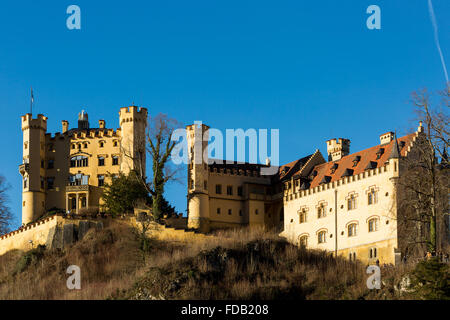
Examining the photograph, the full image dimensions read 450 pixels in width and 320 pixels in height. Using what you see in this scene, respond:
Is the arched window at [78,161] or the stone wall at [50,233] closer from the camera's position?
the stone wall at [50,233]

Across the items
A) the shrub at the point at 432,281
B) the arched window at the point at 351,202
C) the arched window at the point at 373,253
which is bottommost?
the shrub at the point at 432,281

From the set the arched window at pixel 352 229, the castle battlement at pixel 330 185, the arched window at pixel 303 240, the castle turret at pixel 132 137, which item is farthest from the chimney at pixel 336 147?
the castle turret at pixel 132 137

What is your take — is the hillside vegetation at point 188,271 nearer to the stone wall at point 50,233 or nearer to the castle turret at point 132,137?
the stone wall at point 50,233

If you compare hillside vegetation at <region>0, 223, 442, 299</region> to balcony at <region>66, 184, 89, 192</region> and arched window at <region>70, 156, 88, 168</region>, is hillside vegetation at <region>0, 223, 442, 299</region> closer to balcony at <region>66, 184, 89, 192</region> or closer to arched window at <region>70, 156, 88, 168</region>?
balcony at <region>66, 184, 89, 192</region>

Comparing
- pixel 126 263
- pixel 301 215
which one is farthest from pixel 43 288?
pixel 301 215

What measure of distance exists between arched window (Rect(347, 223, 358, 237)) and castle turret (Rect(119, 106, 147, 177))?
23170 mm

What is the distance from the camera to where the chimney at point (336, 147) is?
106 meters

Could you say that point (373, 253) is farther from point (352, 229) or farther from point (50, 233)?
point (50, 233)

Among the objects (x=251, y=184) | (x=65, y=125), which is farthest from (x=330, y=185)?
(x=65, y=125)

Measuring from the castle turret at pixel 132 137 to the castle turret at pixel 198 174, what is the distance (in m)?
6.56

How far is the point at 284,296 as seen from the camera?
80625mm

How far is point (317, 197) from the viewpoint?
329 feet

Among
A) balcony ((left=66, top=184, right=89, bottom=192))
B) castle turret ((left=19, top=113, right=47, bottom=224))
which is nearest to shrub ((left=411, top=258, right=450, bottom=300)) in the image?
balcony ((left=66, top=184, right=89, bottom=192))

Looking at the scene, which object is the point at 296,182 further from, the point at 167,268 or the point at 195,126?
the point at 167,268
